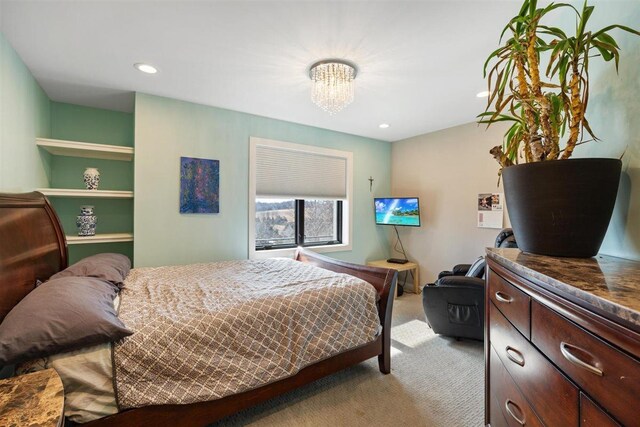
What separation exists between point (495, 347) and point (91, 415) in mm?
1783

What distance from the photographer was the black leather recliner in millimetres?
2340

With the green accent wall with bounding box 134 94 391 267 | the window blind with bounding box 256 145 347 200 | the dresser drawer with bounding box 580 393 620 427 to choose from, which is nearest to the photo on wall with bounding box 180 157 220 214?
the green accent wall with bounding box 134 94 391 267

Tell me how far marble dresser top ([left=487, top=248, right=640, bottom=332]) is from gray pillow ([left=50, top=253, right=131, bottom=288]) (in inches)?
94.9

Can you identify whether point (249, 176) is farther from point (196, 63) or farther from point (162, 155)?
point (196, 63)

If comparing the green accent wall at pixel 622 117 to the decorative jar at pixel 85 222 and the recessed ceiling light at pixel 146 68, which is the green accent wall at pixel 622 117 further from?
the decorative jar at pixel 85 222

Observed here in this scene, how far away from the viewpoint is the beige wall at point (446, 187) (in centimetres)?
354

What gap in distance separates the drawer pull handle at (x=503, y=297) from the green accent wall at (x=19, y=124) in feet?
9.82

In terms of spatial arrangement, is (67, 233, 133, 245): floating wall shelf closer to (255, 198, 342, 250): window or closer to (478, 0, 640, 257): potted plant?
(255, 198, 342, 250): window

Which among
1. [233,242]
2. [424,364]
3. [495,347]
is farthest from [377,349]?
[233,242]

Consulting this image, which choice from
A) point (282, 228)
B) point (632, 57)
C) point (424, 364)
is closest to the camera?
point (632, 57)

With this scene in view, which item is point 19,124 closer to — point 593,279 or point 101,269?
point 101,269

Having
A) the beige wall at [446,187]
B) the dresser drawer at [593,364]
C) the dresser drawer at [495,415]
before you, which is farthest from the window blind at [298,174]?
the dresser drawer at [593,364]

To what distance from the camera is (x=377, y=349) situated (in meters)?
2.15

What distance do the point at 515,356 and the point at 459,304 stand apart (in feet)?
5.40
